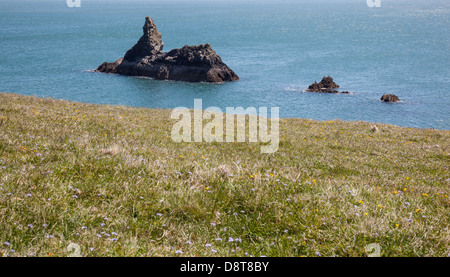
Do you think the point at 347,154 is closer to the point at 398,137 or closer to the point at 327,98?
the point at 398,137

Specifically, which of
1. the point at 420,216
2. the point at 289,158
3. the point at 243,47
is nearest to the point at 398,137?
the point at 289,158

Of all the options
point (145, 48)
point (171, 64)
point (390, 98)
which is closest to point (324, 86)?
point (390, 98)

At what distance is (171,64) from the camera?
11431cm

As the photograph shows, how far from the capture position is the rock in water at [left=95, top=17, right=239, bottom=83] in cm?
10950

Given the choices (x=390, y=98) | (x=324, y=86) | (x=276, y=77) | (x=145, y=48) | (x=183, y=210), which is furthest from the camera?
(x=145, y=48)

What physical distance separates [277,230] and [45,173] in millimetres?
4020

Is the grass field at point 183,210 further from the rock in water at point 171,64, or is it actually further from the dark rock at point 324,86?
the rock in water at point 171,64

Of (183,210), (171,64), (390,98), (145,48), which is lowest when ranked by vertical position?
(390,98)

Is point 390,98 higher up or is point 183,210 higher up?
point 183,210

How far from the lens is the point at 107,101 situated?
87688 mm

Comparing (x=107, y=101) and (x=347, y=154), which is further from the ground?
(x=347, y=154)

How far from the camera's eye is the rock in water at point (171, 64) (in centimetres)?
10950

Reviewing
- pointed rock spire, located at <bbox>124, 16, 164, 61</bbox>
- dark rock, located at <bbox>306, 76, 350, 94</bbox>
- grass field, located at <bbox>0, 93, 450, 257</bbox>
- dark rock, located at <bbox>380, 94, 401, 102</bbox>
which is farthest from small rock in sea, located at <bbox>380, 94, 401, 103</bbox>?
grass field, located at <bbox>0, 93, 450, 257</bbox>

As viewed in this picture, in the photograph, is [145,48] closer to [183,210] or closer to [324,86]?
[324,86]
